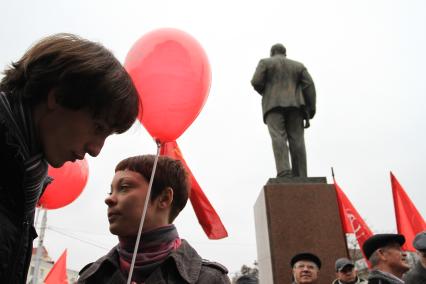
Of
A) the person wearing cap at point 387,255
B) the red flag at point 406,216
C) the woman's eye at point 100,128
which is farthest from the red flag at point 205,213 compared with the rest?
the red flag at point 406,216

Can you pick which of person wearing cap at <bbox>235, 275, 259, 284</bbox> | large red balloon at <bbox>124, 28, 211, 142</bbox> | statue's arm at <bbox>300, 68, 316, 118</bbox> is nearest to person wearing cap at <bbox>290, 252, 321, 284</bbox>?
person wearing cap at <bbox>235, 275, 259, 284</bbox>

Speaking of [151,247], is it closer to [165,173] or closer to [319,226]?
[165,173]

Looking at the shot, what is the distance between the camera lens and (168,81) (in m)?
2.39

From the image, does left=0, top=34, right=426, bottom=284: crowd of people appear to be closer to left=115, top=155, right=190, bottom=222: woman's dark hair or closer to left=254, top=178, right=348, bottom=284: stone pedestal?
left=115, top=155, right=190, bottom=222: woman's dark hair

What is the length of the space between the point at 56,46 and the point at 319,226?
3784mm

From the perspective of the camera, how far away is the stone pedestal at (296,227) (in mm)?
4121

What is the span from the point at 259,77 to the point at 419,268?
343cm

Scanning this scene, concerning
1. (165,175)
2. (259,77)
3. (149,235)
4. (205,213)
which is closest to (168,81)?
(165,175)

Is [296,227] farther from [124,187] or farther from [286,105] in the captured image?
[124,187]

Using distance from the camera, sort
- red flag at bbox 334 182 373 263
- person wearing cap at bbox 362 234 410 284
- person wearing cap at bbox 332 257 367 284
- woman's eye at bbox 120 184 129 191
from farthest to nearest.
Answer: red flag at bbox 334 182 373 263, person wearing cap at bbox 332 257 367 284, person wearing cap at bbox 362 234 410 284, woman's eye at bbox 120 184 129 191

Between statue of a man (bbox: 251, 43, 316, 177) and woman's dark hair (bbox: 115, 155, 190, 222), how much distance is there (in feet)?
11.5

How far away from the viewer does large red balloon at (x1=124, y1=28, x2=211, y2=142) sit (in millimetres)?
2377

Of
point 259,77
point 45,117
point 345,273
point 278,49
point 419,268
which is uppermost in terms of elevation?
point 278,49

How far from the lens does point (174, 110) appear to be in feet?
7.80
